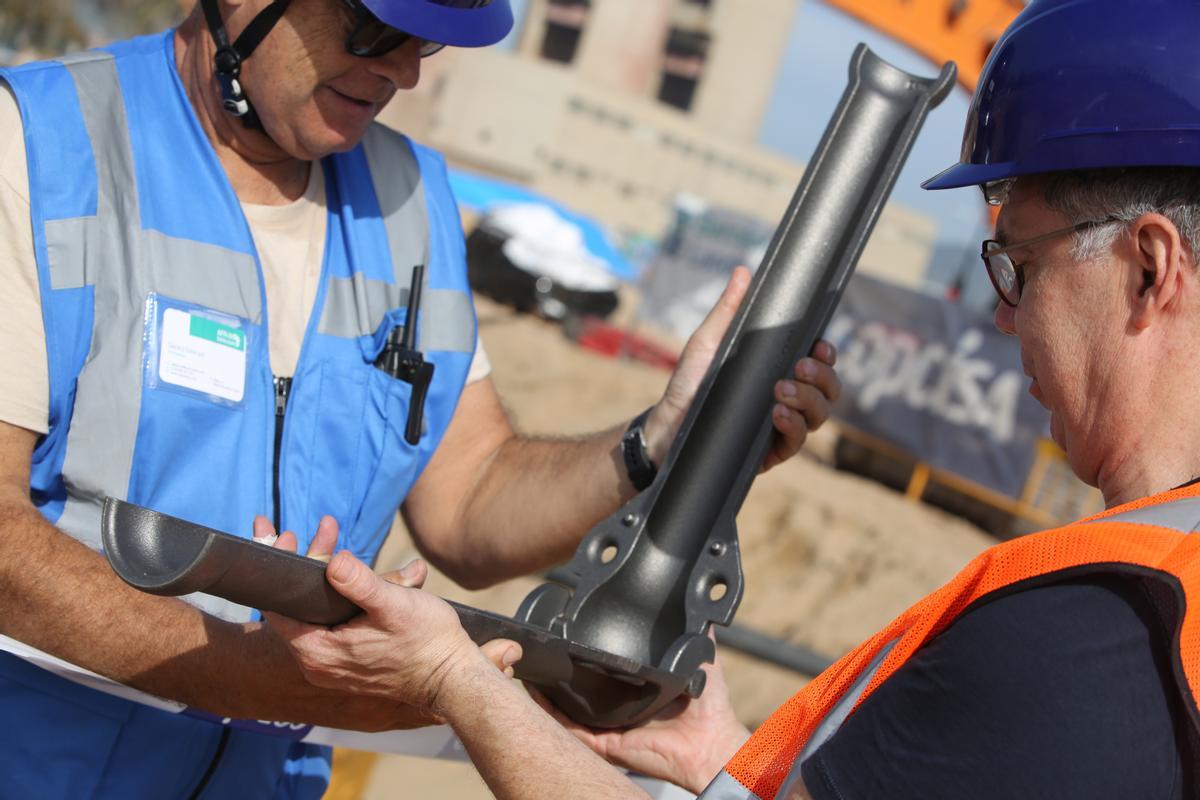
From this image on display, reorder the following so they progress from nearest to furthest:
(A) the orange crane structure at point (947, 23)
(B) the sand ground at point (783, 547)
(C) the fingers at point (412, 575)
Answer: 1. (C) the fingers at point (412, 575)
2. (B) the sand ground at point (783, 547)
3. (A) the orange crane structure at point (947, 23)

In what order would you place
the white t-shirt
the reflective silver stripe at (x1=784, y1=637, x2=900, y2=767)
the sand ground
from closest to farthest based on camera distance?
1. the reflective silver stripe at (x1=784, y1=637, x2=900, y2=767)
2. the white t-shirt
3. the sand ground

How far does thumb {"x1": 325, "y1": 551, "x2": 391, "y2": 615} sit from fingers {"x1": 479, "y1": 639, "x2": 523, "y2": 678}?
11.1 inches

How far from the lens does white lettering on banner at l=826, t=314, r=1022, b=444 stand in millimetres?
12484

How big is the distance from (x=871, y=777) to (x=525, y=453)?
1.62 metres

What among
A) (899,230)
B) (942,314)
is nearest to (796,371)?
(942,314)

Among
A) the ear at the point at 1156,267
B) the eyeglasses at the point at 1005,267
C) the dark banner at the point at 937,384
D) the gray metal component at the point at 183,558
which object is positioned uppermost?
the ear at the point at 1156,267

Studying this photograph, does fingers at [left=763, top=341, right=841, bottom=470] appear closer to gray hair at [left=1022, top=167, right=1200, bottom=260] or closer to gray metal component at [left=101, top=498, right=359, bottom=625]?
gray hair at [left=1022, top=167, right=1200, bottom=260]

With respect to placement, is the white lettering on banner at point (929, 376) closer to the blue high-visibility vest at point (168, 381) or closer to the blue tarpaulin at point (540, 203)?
the blue tarpaulin at point (540, 203)

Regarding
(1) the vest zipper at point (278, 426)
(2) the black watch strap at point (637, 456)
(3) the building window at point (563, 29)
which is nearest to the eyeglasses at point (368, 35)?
(1) the vest zipper at point (278, 426)

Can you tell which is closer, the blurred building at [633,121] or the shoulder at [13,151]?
the shoulder at [13,151]

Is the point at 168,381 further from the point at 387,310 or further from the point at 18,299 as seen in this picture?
the point at 387,310

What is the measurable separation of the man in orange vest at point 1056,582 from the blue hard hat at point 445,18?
107 centimetres

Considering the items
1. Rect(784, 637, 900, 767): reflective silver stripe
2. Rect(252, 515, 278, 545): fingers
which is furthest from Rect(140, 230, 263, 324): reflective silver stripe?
Rect(784, 637, 900, 767): reflective silver stripe

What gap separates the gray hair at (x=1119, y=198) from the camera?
1.52m
